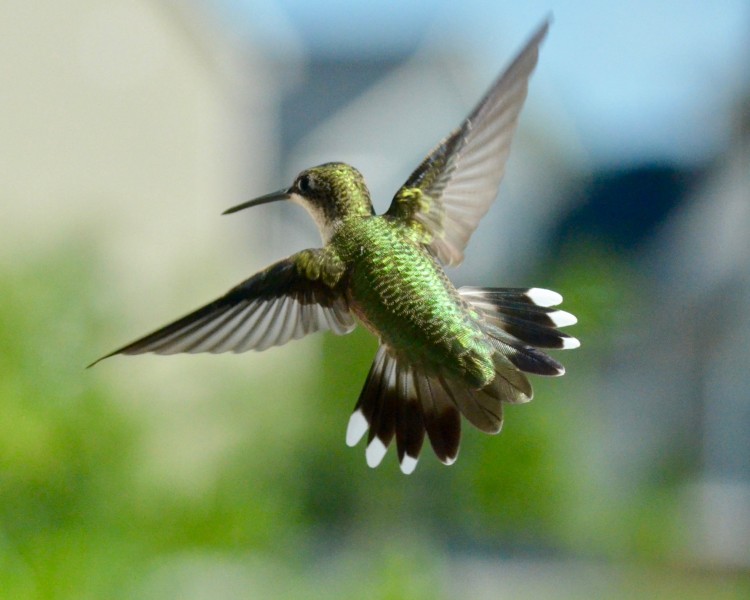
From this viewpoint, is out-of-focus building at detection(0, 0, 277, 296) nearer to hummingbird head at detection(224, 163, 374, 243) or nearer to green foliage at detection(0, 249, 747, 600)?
green foliage at detection(0, 249, 747, 600)

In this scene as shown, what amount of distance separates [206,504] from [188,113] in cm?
119

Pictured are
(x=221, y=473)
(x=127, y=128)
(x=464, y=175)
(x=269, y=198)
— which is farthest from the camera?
(x=127, y=128)

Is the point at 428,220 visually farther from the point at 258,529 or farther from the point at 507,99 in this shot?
the point at 258,529

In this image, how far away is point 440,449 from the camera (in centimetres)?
34

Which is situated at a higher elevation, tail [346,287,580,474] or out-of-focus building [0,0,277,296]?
out-of-focus building [0,0,277,296]

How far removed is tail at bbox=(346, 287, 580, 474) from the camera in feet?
1.05

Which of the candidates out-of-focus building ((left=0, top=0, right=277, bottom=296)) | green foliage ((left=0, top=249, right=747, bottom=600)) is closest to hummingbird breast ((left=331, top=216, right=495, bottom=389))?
green foliage ((left=0, top=249, right=747, bottom=600))

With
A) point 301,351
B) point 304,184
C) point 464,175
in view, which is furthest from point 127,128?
point 304,184

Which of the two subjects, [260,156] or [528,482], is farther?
[260,156]

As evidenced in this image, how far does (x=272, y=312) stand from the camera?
0.37 metres

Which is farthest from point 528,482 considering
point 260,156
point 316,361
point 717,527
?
Answer: point 717,527

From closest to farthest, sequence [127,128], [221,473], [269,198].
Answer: [269,198]
[221,473]
[127,128]

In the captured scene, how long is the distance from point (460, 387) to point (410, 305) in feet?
0.11

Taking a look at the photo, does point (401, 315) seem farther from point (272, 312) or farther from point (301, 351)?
point (301, 351)
